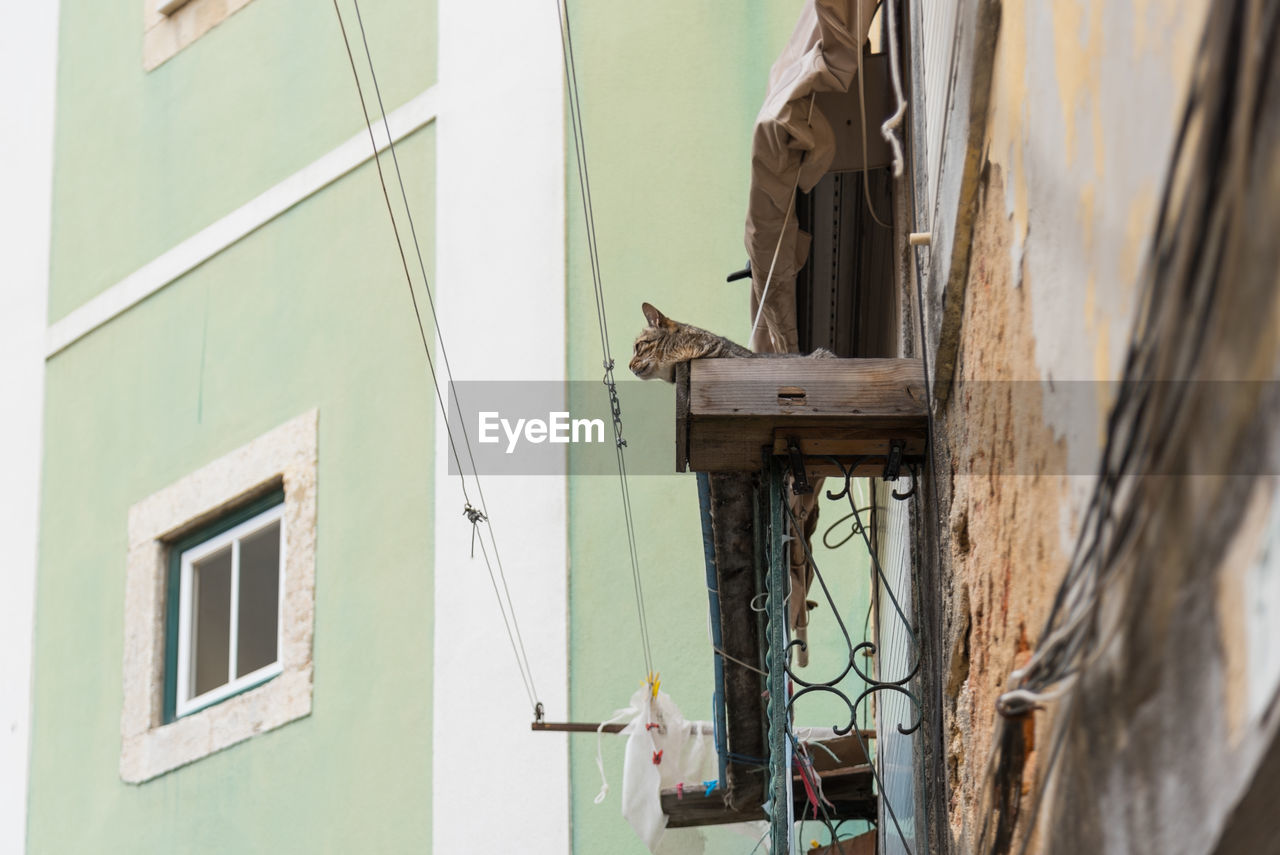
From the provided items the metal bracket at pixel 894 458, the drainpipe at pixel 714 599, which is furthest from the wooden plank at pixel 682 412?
the metal bracket at pixel 894 458

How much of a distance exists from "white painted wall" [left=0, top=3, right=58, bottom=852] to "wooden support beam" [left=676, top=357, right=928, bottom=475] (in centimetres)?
792

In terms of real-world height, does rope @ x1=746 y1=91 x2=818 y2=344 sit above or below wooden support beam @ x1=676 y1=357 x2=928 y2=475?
above

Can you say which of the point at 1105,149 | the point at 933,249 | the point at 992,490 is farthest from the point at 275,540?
the point at 1105,149

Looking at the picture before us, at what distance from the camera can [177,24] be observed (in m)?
11.9

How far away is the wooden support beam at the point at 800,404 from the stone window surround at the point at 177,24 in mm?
8069

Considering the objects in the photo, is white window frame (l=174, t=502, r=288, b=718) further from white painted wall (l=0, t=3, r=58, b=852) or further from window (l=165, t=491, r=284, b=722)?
white painted wall (l=0, t=3, r=58, b=852)

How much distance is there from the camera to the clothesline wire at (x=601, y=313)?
8.51 metres

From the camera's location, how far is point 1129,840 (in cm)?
195

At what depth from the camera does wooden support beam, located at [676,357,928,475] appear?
4340 mm

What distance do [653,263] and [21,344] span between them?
5199 mm

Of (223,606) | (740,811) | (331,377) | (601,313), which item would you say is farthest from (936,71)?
(223,606)

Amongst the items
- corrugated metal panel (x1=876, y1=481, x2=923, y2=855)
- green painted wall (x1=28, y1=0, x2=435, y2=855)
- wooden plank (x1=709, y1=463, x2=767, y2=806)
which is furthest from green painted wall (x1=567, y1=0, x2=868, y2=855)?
wooden plank (x1=709, y1=463, x2=767, y2=806)

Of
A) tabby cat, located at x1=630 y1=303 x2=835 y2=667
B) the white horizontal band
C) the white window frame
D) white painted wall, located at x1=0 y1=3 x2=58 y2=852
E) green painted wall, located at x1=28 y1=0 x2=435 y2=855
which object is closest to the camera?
tabby cat, located at x1=630 y1=303 x2=835 y2=667

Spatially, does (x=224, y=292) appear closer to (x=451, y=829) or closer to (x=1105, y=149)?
(x=451, y=829)
